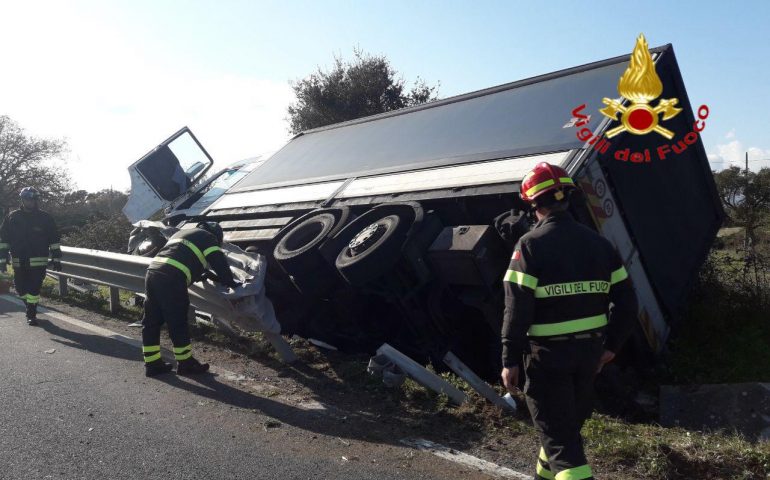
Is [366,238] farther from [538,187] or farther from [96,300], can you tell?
[96,300]

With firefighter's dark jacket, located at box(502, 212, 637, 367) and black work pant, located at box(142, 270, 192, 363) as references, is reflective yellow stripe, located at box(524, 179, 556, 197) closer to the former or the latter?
firefighter's dark jacket, located at box(502, 212, 637, 367)

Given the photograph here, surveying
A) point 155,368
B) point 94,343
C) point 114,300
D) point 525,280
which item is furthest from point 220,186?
point 525,280

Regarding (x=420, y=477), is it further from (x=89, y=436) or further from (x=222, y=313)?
(x=222, y=313)

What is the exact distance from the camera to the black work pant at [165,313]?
477 centimetres

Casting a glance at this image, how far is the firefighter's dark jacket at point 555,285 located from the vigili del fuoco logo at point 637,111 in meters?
2.17

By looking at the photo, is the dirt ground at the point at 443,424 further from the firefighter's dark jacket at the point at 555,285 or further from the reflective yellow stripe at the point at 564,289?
the reflective yellow stripe at the point at 564,289

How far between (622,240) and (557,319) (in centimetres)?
247

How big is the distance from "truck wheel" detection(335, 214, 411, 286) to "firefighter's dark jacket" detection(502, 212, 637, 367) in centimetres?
179

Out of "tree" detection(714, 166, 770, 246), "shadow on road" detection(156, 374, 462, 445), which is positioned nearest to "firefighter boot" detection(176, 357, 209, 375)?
"shadow on road" detection(156, 374, 462, 445)

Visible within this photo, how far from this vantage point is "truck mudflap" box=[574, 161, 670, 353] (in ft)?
14.6

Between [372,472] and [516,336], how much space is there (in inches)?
42.5

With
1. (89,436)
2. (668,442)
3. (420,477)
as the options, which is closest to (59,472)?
(89,436)

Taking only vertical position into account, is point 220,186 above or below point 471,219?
above

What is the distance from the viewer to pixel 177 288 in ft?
16.0
